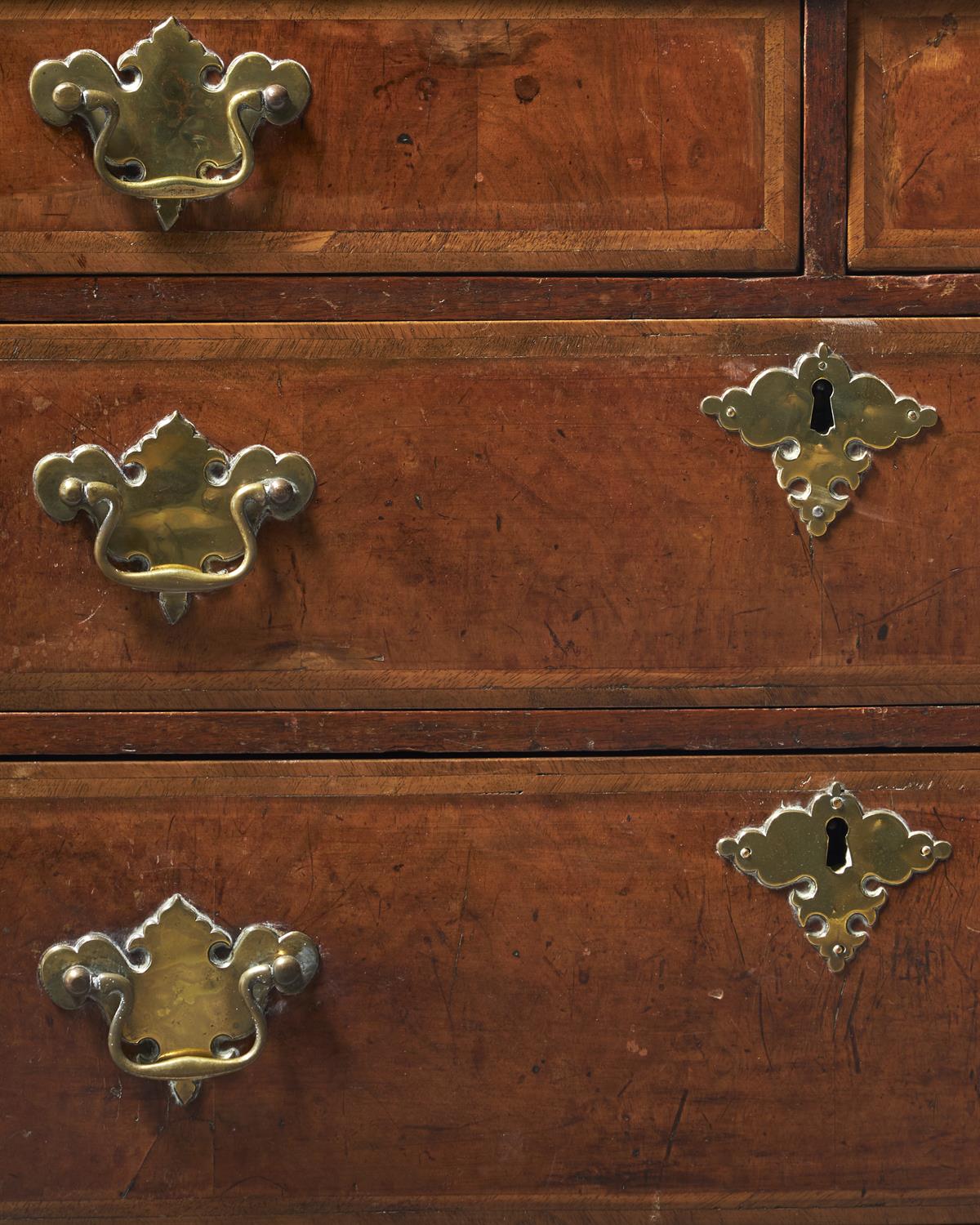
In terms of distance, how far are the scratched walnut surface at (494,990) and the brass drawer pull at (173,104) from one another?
0.33m

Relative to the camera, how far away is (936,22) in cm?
64

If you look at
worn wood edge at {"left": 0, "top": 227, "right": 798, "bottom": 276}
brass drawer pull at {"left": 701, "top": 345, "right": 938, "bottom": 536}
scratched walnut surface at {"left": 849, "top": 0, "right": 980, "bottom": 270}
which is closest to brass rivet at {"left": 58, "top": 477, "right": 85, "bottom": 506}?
worn wood edge at {"left": 0, "top": 227, "right": 798, "bottom": 276}

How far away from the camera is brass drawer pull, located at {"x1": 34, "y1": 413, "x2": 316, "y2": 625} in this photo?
2.05 ft

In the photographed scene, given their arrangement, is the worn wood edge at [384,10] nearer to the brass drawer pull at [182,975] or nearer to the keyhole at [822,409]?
the keyhole at [822,409]

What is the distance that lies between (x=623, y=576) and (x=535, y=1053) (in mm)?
284

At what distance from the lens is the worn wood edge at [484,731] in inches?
25.6

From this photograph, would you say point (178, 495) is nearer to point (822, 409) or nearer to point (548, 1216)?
point (822, 409)

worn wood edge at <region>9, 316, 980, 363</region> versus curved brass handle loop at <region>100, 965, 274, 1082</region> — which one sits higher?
worn wood edge at <region>9, 316, 980, 363</region>

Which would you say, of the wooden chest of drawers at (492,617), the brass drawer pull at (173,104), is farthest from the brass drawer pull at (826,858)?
the brass drawer pull at (173,104)

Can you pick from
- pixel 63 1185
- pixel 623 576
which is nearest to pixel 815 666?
pixel 623 576

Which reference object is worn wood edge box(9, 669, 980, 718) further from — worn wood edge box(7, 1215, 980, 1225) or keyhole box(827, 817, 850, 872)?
worn wood edge box(7, 1215, 980, 1225)

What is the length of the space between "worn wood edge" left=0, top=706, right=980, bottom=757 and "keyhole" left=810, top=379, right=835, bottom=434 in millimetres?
163

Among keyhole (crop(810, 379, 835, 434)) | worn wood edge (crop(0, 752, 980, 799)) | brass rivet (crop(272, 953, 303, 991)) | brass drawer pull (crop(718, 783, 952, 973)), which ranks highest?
keyhole (crop(810, 379, 835, 434))

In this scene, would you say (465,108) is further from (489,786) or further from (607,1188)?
(607,1188)
